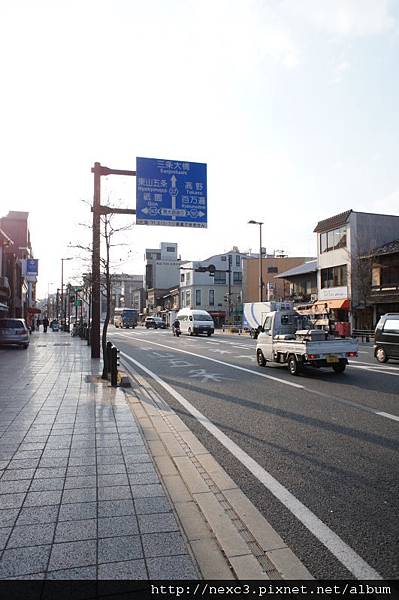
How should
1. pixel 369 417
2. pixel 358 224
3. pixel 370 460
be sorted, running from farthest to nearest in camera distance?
pixel 358 224, pixel 369 417, pixel 370 460

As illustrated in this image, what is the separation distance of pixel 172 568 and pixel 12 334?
23.9 metres

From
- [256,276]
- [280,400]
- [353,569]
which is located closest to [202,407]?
[280,400]

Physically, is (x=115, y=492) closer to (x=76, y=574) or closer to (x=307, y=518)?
(x=76, y=574)

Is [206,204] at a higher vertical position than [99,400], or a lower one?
higher

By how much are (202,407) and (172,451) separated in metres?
3.08

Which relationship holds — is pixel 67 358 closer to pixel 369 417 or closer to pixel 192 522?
pixel 369 417

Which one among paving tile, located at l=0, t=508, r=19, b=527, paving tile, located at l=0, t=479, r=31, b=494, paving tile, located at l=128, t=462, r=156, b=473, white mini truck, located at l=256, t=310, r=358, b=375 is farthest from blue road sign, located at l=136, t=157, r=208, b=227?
paving tile, located at l=0, t=508, r=19, b=527

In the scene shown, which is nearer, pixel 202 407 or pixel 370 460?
pixel 370 460

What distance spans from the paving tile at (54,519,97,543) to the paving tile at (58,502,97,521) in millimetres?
75

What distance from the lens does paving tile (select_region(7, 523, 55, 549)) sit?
10.8 feet

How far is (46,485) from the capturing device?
14.6ft

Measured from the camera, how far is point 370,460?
5395mm

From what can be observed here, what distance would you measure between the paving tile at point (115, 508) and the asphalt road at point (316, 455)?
3.90ft

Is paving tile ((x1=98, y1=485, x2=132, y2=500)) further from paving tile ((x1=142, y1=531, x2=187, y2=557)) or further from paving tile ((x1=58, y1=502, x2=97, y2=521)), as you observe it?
paving tile ((x1=142, y1=531, x2=187, y2=557))
